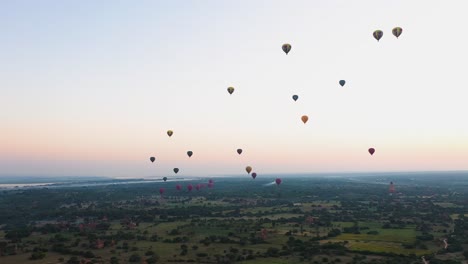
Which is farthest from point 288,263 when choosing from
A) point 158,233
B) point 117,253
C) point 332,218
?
point 332,218

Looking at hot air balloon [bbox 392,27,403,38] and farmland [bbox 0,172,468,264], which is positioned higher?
hot air balloon [bbox 392,27,403,38]

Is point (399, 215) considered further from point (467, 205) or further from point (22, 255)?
point (22, 255)

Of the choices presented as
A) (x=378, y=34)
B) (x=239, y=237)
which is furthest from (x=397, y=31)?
(x=239, y=237)

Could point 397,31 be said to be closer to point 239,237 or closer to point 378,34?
point 378,34

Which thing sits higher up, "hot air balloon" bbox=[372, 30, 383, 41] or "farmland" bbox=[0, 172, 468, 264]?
"hot air balloon" bbox=[372, 30, 383, 41]

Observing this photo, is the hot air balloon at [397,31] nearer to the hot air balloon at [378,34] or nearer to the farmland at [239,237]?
the hot air balloon at [378,34]

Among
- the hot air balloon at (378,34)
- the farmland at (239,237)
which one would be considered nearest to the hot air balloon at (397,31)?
the hot air balloon at (378,34)

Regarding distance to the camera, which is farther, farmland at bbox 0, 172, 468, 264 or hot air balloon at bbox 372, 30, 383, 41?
hot air balloon at bbox 372, 30, 383, 41

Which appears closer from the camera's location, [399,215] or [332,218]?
[332,218]

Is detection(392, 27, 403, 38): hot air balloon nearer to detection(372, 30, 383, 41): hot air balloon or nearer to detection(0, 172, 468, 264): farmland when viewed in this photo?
detection(372, 30, 383, 41): hot air balloon

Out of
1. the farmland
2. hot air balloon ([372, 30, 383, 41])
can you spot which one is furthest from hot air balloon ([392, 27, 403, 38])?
the farmland

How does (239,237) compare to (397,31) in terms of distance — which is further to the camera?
(239,237)
